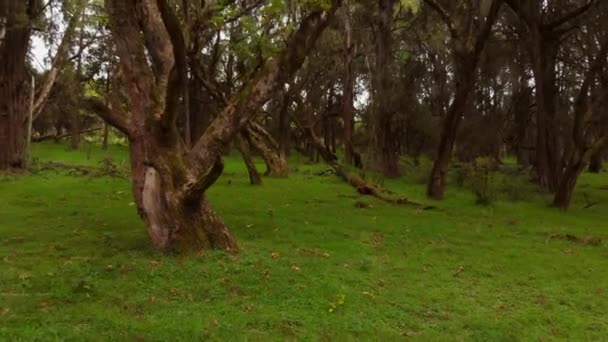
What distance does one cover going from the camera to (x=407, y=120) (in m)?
27.6

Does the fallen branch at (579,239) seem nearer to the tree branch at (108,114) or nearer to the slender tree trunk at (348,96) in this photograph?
the tree branch at (108,114)

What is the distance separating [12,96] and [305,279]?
15752 mm

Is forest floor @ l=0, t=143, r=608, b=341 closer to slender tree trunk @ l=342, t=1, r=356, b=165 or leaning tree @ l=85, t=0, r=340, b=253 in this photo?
leaning tree @ l=85, t=0, r=340, b=253

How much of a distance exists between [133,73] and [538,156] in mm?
14995

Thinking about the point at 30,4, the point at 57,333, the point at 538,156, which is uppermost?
the point at 30,4

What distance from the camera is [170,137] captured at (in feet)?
25.7

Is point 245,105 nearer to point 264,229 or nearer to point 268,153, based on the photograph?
point 264,229

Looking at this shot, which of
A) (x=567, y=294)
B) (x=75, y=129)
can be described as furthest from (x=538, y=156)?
(x=75, y=129)

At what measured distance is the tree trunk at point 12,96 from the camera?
747 inches

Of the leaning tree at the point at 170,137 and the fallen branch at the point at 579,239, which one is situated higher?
the leaning tree at the point at 170,137

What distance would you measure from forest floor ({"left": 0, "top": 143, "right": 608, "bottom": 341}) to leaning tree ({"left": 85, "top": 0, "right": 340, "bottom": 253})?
1.30 ft

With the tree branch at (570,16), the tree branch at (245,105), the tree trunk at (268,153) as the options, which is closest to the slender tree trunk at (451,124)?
the tree branch at (570,16)

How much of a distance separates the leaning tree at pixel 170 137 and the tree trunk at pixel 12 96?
12.8 meters

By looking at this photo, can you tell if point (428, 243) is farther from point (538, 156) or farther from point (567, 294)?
point (538, 156)
